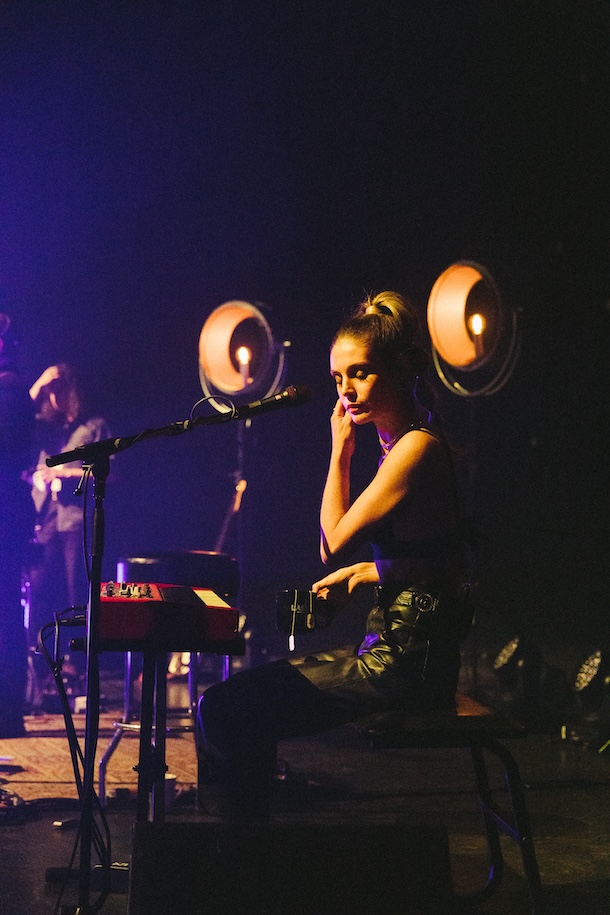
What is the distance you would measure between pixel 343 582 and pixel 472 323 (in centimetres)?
351

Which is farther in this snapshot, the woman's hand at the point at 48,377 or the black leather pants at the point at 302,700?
the woman's hand at the point at 48,377

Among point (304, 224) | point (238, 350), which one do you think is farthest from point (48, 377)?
point (304, 224)

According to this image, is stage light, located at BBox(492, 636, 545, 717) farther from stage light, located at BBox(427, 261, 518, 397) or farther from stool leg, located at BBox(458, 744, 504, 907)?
stool leg, located at BBox(458, 744, 504, 907)

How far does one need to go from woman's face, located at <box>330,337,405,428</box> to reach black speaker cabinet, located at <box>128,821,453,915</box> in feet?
3.57

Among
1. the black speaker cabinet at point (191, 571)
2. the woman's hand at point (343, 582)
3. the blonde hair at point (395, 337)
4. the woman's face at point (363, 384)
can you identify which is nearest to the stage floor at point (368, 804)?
the woman's hand at point (343, 582)

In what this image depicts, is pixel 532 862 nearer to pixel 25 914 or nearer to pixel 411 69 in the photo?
pixel 25 914

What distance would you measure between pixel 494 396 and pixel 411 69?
2.74m

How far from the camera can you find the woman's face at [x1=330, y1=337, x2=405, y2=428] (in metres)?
2.69

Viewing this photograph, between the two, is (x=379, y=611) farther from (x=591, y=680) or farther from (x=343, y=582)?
(x=591, y=680)

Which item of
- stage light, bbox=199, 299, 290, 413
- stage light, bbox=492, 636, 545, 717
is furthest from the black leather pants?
stage light, bbox=199, 299, 290, 413

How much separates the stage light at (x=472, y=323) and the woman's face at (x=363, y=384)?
3436mm

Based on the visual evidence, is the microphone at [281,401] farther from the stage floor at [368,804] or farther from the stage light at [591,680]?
the stage light at [591,680]

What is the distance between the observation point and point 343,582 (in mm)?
2883

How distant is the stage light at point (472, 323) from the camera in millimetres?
6020
